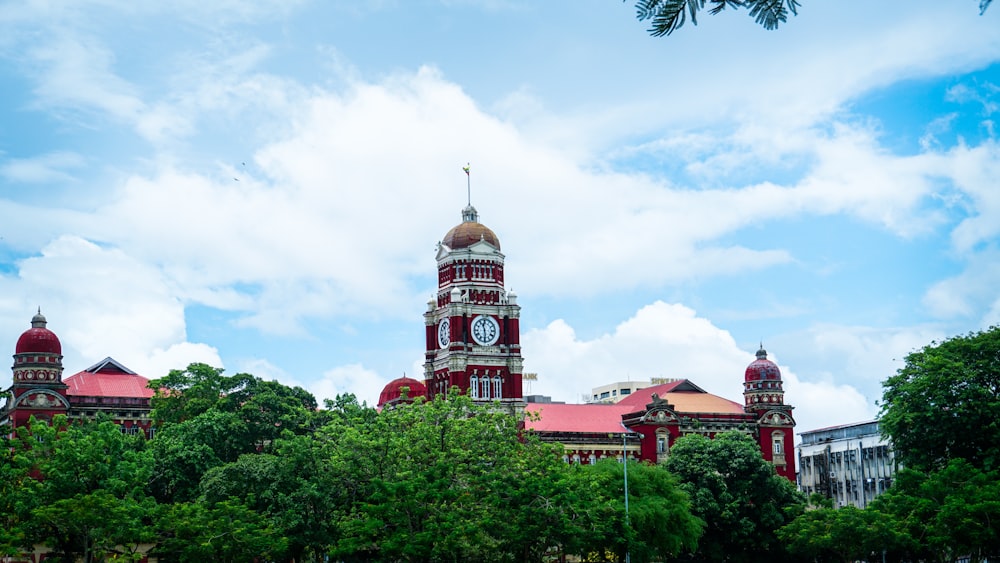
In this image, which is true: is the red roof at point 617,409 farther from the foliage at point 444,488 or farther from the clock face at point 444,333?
the foliage at point 444,488

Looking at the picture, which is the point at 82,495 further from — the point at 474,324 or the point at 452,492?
the point at 474,324

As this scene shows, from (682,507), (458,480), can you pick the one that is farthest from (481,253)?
(458,480)

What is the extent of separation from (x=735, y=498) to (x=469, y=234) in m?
29.4

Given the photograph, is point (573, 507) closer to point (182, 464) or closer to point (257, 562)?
point (257, 562)

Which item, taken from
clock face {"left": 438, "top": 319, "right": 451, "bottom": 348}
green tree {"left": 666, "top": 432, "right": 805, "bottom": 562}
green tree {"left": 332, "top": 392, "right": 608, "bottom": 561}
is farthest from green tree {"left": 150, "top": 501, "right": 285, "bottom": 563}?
clock face {"left": 438, "top": 319, "right": 451, "bottom": 348}

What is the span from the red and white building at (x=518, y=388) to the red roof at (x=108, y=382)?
68.4ft

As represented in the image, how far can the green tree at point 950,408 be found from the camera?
67.7 m

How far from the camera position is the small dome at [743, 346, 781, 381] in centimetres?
10112

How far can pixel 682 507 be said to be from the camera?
7081cm

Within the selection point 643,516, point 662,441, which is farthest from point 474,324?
point 643,516

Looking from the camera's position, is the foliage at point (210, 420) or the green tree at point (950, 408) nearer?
the green tree at point (950, 408)

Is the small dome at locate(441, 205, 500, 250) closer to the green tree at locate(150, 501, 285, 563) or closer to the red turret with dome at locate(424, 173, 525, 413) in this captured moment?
the red turret with dome at locate(424, 173, 525, 413)

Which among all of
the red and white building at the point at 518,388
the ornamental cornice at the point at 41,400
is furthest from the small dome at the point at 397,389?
the ornamental cornice at the point at 41,400

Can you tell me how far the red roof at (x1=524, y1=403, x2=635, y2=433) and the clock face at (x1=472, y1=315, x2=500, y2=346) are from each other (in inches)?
278
